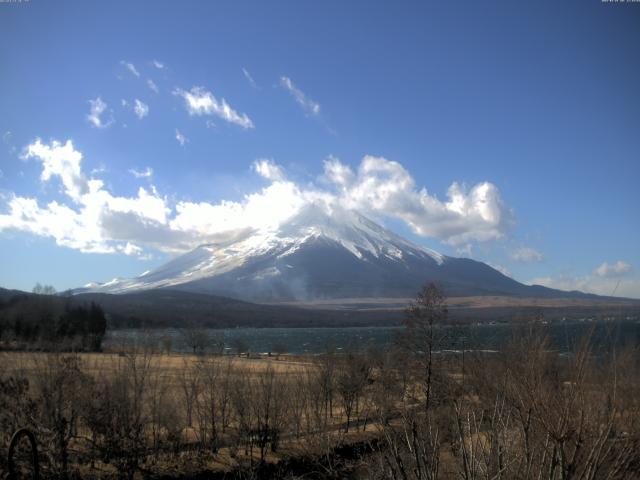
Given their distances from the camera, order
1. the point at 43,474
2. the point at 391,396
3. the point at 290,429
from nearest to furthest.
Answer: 1. the point at 43,474
2. the point at 290,429
3. the point at 391,396

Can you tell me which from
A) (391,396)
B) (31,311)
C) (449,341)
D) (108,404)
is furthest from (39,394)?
(31,311)

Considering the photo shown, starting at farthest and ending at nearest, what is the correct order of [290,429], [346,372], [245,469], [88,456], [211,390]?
[346,372]
[290,429]
[211,390]
[245,469]
[88,456]

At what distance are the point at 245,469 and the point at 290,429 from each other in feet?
20.2

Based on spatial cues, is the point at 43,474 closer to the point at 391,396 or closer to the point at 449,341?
the point at 391,396

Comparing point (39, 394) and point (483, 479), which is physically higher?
point (483, 479)

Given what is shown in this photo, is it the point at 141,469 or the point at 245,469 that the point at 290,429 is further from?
the point at 141,469

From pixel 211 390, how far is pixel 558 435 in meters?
24.8

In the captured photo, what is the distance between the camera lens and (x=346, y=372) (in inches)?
1578

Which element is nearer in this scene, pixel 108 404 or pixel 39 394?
pixel 39 394

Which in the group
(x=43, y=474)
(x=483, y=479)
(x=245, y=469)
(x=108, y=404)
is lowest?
(x=245, y=469)

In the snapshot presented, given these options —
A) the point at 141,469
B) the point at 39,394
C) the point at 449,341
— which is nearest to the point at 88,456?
the point at 141,469

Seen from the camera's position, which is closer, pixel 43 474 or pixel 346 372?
pixel 43 474

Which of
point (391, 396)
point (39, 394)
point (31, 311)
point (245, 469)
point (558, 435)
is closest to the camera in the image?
point (558, 435)

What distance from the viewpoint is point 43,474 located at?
19625 mm
